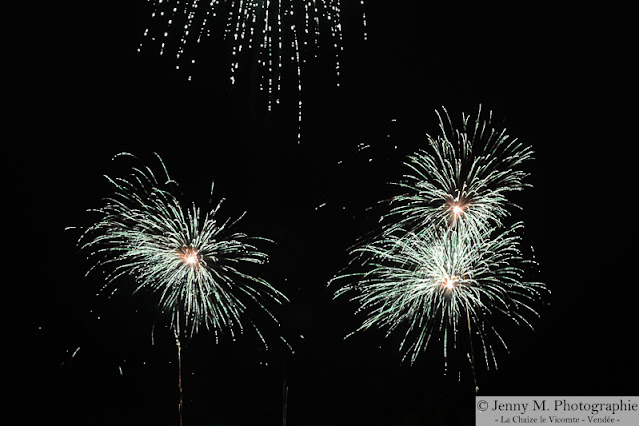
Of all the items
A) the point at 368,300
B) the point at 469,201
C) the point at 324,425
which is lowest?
the point at 324,425

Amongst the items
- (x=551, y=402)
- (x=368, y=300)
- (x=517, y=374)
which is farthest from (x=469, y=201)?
(x=517, y=374)

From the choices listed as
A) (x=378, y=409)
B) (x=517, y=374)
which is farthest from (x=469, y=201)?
(x=517, y=374)

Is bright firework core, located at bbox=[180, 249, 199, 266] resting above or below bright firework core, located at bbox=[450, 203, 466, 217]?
below

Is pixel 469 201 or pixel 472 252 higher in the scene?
pixel 469 201

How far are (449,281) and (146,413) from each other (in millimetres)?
21587

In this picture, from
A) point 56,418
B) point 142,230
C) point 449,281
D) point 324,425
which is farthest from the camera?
point 324,425

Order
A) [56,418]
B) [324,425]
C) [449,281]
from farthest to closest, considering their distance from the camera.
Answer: [324,425] → [56,418] → [449,281]

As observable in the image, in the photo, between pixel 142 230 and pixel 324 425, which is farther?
pixel 324 425

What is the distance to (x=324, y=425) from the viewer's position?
30.3 m

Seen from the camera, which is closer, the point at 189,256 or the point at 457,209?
the point at 457,209

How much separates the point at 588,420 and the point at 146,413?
22.3m

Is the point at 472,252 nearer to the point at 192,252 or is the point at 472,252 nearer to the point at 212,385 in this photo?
the point at 192,252

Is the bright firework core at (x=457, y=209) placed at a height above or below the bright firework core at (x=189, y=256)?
above

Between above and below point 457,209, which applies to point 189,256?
below
